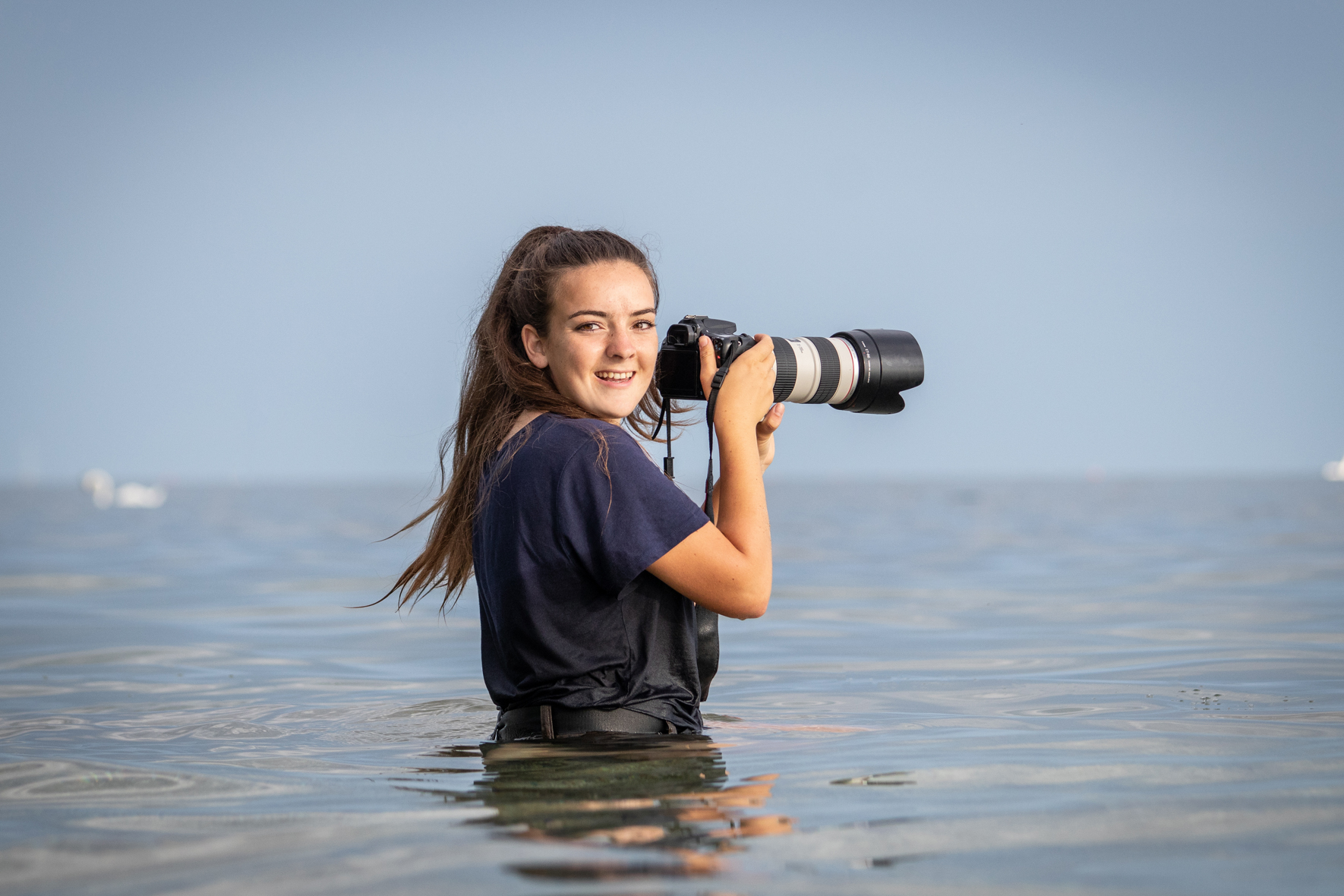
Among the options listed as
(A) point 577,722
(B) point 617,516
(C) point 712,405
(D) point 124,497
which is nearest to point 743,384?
(C) point 712,405

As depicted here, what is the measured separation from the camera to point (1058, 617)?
8.41 m

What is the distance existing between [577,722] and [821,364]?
3.89ft

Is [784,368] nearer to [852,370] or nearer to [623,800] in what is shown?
[852,370]

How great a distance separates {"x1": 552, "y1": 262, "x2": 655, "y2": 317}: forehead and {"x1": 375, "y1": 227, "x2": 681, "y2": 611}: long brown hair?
0.07 feet

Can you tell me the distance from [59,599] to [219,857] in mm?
8895

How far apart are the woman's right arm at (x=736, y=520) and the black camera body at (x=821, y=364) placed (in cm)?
6

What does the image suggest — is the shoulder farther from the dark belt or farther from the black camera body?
the dark belt

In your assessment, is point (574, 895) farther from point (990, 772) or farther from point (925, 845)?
point (990, 772)

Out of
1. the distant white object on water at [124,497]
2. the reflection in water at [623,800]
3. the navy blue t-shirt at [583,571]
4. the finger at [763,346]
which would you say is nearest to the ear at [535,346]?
the navy blue t-shirt at [583,571]

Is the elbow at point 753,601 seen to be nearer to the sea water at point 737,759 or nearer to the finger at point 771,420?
the sea water at point 737,759

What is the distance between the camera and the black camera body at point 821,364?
3477mm

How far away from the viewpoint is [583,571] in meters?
3.14

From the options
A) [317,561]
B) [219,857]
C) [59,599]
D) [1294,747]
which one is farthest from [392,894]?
[317,561]

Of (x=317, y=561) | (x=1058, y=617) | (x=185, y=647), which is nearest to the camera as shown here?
(x=185, y=647)
